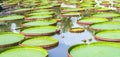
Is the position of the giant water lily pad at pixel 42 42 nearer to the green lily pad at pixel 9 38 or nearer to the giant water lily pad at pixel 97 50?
the green lily pad at pixel 9 38

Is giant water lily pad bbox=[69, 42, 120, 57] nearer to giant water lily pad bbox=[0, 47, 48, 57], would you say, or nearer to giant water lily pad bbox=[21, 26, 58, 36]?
giant water lily pad bbox=[0, 47, 48, 57]

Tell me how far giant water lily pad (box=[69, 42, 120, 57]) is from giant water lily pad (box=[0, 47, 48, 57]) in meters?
0.34

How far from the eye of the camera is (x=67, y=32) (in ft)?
13.9

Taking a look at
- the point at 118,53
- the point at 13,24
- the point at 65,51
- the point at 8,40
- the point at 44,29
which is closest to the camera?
the point at 118,53

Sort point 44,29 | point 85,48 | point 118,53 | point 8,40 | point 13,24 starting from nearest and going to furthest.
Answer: point 118,53 < point 85,48 < point 8,40 < point 44,29 < point 13,24

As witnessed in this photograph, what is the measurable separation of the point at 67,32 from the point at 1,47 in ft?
4.04

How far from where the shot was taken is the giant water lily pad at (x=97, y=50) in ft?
9.23

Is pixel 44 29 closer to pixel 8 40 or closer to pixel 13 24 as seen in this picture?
pixel 8 40

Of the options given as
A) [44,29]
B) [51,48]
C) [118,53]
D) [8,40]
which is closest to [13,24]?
[44,29]

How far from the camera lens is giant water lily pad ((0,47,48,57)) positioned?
2929mm

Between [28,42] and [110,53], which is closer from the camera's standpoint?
[110,53]

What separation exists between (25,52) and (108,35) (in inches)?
47.9

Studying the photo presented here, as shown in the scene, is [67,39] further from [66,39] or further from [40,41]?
[40,41]

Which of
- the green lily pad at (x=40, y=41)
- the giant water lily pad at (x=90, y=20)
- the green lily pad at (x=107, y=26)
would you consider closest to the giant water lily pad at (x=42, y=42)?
the green lily pad at (x=40, y=41)
